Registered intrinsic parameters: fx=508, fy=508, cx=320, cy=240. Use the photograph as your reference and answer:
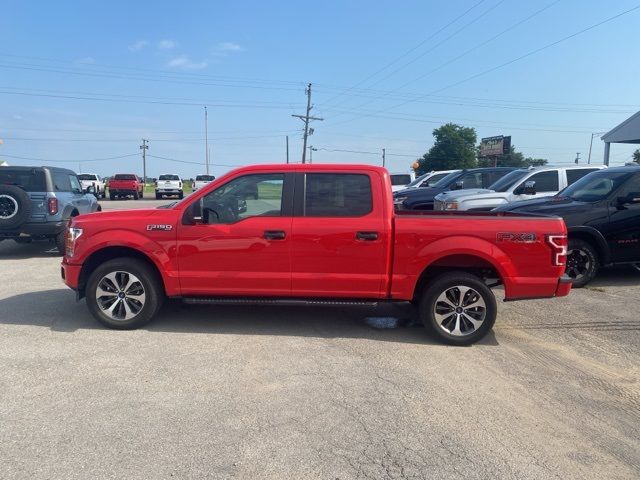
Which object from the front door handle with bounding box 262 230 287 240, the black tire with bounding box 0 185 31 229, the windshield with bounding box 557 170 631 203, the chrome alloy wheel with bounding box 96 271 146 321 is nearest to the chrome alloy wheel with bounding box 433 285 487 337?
the front door handle with bounding box 262 230 287 240

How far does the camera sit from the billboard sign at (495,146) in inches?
1753

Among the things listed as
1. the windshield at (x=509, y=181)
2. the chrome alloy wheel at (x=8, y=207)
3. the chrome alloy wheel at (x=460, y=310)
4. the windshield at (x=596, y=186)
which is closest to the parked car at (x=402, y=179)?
the windshield at (x=509, y=181)

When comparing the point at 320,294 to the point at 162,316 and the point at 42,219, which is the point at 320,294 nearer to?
the point at 162,316

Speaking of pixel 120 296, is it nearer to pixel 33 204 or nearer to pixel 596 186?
pixel 33 204

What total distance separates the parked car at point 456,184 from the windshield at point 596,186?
5308 millimetres

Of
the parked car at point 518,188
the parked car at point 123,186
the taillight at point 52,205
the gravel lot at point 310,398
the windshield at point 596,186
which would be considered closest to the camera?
the gravel lot at point 310,398

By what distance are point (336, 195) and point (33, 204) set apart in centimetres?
747

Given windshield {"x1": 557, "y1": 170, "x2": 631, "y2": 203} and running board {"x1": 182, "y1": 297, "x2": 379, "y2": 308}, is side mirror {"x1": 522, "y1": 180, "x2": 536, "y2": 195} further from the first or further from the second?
running board {"x1": 182, "y1": 297, "x2": 379, "y2": 308}

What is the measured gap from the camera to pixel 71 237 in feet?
18.5

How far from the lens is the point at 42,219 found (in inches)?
397

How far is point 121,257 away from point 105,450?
2.86 m

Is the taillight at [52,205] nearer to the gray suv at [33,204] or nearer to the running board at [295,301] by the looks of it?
the gray suv at [33,204]

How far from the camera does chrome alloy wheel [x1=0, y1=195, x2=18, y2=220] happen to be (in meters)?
9.59

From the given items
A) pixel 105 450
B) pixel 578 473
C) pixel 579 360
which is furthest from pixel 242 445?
pixel 579 360
